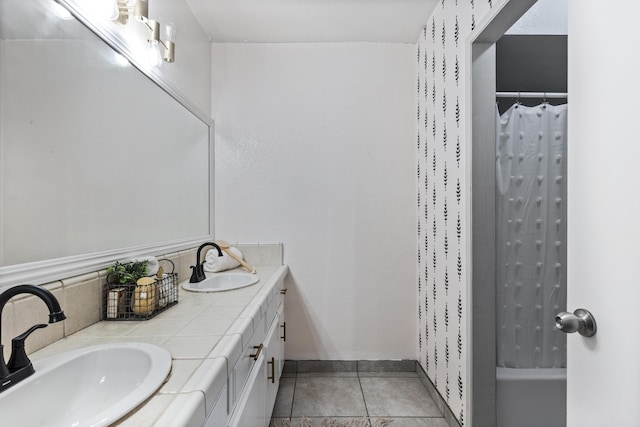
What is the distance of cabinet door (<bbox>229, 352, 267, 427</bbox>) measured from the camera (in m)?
0.99

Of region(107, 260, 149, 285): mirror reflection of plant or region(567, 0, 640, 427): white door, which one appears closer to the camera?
region(567, 0, 640, 427): white door

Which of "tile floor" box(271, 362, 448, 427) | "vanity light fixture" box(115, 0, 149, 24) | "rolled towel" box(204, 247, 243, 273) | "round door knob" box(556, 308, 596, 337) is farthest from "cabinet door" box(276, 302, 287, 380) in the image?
"vanity light fixture" box(115, 0, 149, 24)

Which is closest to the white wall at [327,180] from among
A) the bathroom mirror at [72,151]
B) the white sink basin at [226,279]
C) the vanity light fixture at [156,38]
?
the white sink basin at [226,279]

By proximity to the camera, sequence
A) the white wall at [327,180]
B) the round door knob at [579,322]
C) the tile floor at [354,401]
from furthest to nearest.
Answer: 1. the white wall at [327,180]
2. the tile floor at [354,401]
3. the round door knob at [579,322]


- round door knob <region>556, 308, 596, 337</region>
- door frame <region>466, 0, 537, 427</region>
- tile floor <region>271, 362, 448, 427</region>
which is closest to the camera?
round door knob <region>556, 308, 596, 337</region>

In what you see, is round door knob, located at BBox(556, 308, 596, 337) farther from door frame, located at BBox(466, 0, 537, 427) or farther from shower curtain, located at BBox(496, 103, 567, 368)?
shower curtain, located at BBox(496, 103, 567, 368)

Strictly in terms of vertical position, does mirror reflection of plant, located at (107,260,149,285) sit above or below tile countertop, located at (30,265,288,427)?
above

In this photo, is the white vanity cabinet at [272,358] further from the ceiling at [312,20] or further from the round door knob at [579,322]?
the ceiling at [312,20]

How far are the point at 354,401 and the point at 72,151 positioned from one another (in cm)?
194

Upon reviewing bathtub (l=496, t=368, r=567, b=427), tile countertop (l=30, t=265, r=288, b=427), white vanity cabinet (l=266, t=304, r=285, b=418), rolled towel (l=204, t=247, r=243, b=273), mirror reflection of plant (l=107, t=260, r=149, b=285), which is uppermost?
mirror reflection of plant (l=107, t=260, r=149, b=285)

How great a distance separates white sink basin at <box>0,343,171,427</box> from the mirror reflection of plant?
367mm

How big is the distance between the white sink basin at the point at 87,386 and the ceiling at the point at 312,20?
1968mm

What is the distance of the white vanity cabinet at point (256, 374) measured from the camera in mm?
963

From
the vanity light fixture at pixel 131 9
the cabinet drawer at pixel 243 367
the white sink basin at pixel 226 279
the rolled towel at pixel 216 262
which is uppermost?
the vanity light fixture at pixel 131 9
